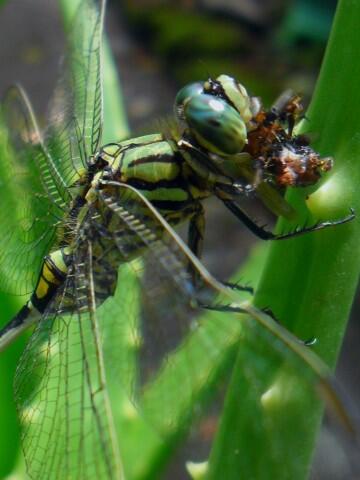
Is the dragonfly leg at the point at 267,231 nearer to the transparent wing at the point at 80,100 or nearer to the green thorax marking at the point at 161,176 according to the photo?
the green thorax marking at the point at 161,176

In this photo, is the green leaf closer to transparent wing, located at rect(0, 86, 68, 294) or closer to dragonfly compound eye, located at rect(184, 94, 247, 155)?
dragonfly compound eye, located at rect(184, 94, 247, 155)

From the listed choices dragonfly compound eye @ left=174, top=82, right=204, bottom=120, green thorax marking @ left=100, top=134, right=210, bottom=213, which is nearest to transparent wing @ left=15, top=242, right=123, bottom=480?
green thorax marking @ left=100, top=134, right=210, bottom=213

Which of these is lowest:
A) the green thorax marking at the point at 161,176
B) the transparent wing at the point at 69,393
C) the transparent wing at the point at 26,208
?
the transparent wing at the point at 69,393

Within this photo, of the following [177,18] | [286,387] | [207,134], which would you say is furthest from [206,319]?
[177,18]

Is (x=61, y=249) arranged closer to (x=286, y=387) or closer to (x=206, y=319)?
(x=206, y=319)

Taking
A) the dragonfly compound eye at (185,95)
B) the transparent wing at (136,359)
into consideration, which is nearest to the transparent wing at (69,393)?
the transparent wing at (136,359)

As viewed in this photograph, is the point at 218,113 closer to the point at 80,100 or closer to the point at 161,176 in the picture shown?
the point at 161,176

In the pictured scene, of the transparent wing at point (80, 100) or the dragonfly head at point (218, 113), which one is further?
the transparent wing at point (80, 100)
